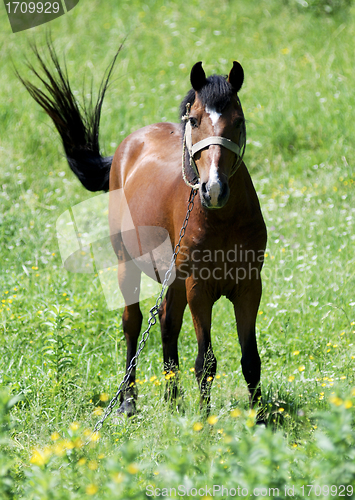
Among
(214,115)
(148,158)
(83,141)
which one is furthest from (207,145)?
(83,141)

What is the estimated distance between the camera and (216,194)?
258cm

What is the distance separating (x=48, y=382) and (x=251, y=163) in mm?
5560

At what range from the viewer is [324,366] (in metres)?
3.87

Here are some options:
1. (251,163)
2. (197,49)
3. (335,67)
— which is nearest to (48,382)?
(251,163)

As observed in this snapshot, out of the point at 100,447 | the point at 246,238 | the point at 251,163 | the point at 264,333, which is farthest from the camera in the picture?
the point at 251,163

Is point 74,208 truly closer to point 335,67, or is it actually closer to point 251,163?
point 251,163

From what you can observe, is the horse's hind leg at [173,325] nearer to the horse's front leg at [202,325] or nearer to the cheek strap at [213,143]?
the horse's front leg at [202,325]

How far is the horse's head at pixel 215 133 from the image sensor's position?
2629 millimetres

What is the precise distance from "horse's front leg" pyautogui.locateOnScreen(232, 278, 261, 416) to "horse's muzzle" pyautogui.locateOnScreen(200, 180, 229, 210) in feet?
2.49

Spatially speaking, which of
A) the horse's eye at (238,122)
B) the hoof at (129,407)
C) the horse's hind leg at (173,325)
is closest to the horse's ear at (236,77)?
the horse's eye at (238,122)

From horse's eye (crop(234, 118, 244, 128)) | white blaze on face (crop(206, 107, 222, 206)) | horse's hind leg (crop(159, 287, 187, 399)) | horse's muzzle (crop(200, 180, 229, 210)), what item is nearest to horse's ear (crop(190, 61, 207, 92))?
horse's eye (crop(234, 118, 244, 128))

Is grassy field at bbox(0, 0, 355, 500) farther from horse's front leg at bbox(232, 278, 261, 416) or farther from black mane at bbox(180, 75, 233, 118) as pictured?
black mane at bbox(180, 75, 233, 118)

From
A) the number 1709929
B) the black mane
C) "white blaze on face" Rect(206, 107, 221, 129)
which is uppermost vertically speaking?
the number 1709929

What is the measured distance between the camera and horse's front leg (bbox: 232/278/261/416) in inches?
126
